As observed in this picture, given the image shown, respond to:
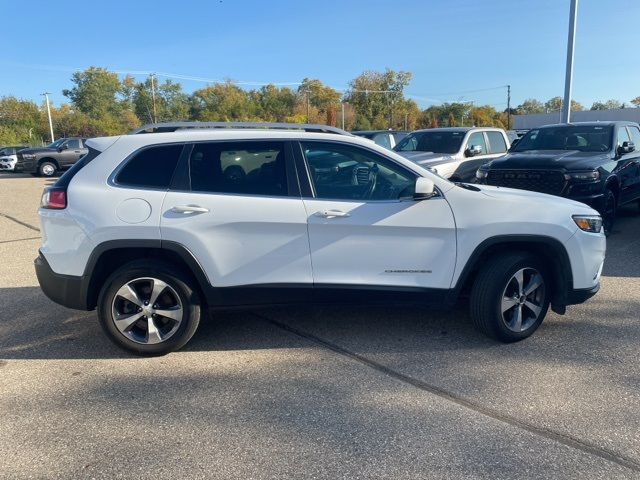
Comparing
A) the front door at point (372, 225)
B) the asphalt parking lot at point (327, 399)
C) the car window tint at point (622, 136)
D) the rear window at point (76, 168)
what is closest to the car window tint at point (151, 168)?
the rear window at point (76, 168)

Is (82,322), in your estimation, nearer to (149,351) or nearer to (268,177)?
(149,351)

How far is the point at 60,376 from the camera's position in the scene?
3705 mm

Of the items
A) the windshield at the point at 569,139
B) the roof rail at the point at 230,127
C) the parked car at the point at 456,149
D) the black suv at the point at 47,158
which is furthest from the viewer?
the black suv at the point at 47,158

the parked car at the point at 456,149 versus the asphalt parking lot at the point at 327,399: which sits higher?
the parked car at the point at 456,149

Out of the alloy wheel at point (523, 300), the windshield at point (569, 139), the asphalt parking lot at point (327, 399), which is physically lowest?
the asphalt parking lot at point (327, 399)

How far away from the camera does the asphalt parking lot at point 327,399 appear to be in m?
2.69

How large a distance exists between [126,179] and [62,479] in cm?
212

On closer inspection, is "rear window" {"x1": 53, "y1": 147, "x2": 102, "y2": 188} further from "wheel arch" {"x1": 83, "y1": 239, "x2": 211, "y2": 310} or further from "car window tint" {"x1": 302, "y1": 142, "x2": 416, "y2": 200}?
"car window tint" {"x1": 302, "y1": 142, "x2": 416, "y2": 200}

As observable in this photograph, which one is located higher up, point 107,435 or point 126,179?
point 126,179

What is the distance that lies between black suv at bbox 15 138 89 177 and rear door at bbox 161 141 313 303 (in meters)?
22.9

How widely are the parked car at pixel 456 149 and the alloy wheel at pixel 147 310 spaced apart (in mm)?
7145

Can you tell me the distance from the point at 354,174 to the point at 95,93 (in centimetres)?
8199

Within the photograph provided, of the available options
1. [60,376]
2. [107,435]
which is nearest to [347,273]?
[107,435]

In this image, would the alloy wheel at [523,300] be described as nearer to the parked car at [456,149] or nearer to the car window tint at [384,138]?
the parked car at [456,149]
